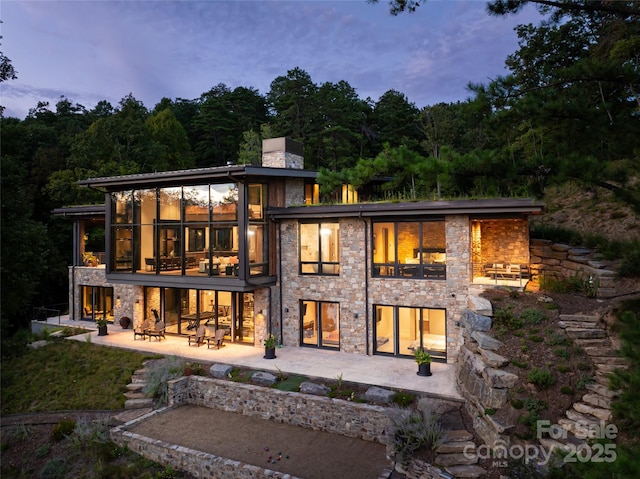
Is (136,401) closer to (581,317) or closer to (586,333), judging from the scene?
(586,333)

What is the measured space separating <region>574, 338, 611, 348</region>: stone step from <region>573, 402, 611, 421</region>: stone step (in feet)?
5.71

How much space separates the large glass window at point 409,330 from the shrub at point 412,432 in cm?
449

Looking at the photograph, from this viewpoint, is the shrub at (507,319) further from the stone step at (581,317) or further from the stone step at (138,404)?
the stone step at (138,404)

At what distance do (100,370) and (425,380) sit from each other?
1037 centimetres

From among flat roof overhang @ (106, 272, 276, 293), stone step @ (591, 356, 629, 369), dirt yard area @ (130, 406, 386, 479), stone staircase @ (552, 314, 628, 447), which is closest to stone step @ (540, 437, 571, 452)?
stone staircase @ (552, 314, 628, 447)

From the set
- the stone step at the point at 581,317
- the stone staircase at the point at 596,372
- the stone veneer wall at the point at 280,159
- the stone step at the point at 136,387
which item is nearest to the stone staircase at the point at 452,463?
the stone staircase at the point at 596,372

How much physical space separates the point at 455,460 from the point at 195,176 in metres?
11.2

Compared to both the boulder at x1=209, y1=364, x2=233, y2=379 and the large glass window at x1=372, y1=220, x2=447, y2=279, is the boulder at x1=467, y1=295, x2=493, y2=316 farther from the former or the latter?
the boulder at x1=209, y1=364, x2=233, y2=379

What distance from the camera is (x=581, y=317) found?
368 inches

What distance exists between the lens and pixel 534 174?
6082 mm

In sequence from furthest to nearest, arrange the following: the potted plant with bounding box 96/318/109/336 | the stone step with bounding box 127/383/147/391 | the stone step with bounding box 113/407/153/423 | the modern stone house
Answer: the potted plant with bounding box 96/318/109/336 < the modern stone house < the stone step with bounding box 127/383/147/391 < the stone step with bounding box 113/407/153/423

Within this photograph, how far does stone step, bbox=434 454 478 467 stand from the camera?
23.4 ft

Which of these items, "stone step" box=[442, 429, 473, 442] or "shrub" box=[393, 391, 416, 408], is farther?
"shrub" box=[393, 391, 416, 408]

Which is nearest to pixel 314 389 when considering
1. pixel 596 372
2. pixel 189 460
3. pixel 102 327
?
pixel 189 460
